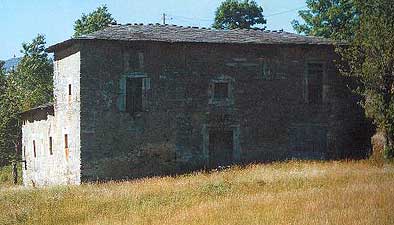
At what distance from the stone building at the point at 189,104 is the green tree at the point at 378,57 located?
2189mm

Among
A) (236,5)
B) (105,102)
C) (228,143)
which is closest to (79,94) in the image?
(105,102)

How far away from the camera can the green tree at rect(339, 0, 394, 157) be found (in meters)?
19.6

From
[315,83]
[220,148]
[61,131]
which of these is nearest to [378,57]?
[315,83]

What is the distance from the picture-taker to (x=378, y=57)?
2006cm

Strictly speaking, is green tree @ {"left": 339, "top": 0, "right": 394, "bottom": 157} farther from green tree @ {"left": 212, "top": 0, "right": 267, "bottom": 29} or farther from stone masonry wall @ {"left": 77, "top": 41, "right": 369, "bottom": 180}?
green tree @ {"left": 212, "top": 0, "right": 267, "bottom": 29}

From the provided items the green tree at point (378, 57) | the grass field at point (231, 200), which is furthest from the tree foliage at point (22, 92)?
the green tree at point (378, 57)

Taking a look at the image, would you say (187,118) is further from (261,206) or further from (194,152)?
(261,206)

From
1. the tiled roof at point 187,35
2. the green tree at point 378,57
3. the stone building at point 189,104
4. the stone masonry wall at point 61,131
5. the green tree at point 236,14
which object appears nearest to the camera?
the green tree at point 378,57

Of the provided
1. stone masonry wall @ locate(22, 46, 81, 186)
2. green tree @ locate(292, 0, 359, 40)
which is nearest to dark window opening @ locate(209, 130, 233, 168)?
stone masonry wall @ locate(22, 46, 81, 186)

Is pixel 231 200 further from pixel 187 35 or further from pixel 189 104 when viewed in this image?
pixel 187 35

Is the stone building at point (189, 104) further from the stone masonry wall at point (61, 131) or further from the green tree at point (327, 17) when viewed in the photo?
the green tree at point (327, 17)

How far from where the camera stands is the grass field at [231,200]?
10.2 metres

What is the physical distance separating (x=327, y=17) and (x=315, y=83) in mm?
15836

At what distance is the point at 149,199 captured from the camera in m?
13.6
